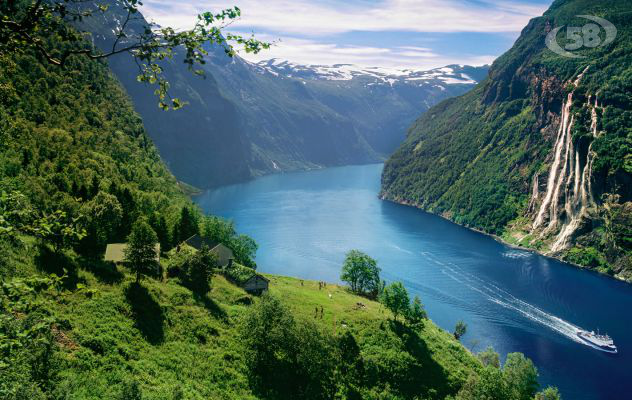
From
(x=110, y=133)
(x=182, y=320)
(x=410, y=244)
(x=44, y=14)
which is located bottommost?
(x=410, y=244)

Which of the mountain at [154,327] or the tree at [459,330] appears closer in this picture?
the mountain at [154,327]

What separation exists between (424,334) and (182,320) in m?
41.4

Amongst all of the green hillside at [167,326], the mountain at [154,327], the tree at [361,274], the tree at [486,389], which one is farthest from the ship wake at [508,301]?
the tree at [486,389]

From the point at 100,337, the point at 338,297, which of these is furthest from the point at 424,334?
the point at 100,337

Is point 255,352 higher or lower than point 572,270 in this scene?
higher

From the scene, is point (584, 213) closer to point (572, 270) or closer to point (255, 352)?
point (572, 270)

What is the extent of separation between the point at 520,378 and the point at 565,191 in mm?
130351

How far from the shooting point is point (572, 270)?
141m

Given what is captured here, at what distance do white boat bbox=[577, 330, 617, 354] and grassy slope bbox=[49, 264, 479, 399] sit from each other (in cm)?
3326

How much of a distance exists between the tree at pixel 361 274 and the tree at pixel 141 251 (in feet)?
169

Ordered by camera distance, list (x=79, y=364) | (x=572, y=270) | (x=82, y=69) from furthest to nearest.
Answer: (x=572, y=270)
(x=82, y=69)
(x=79, y=364)

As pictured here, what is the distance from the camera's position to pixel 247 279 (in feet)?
241

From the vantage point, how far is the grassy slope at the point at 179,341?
39.3 m

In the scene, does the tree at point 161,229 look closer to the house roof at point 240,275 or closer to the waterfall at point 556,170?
the house roof at point 240,275
